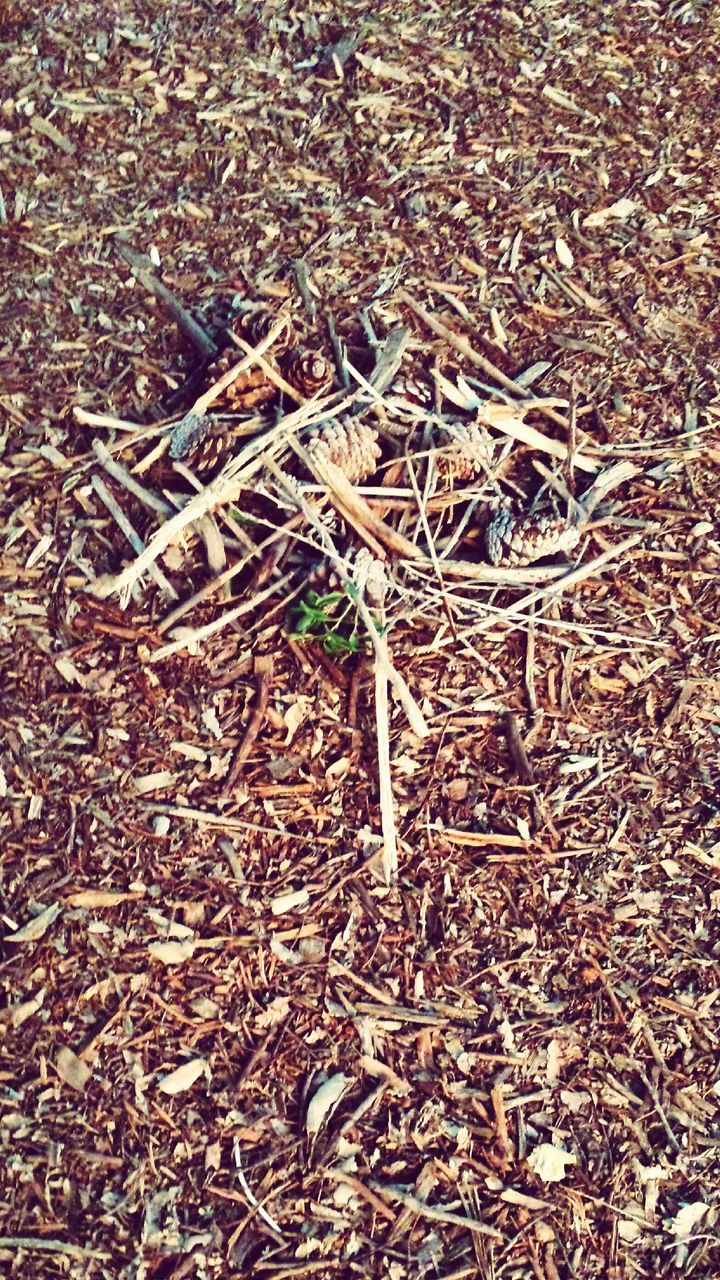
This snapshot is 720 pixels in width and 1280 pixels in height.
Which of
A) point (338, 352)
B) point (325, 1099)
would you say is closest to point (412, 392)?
point (338, 352)

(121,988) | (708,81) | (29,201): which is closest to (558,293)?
(708,81)

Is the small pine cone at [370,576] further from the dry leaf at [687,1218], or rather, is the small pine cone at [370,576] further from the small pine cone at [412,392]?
the dry leaf at [687,1218]

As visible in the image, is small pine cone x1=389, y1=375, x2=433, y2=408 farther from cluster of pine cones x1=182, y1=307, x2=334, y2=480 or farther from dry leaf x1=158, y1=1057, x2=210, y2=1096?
dry leaf x1=158, y1=1057, x2=210, y2=1096

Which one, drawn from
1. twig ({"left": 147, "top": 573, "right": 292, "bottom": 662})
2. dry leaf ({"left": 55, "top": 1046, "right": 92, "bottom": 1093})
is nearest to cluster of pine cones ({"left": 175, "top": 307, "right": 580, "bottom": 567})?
twig ({"left": 147, "top": 573, "right": 292, "bottom": 662})

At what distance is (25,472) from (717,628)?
1.85m

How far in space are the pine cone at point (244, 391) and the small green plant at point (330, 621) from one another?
0.56 metres

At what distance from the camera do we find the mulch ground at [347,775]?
2.04 m

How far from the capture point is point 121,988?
7.07 ft

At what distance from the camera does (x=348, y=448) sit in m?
2.59

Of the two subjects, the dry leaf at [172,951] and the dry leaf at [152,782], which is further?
the dry leaf at [152,782]

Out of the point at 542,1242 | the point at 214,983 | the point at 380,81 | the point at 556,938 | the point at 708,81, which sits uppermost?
the point at 380,81

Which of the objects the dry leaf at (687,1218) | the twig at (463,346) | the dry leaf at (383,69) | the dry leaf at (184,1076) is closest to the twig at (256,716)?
the dry leaf at (184,1076)

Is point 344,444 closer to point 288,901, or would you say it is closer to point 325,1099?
point 288,901

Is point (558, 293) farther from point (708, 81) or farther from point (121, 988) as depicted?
point (121, 988)
